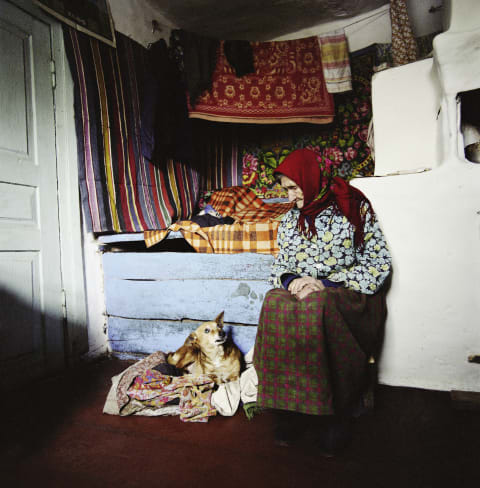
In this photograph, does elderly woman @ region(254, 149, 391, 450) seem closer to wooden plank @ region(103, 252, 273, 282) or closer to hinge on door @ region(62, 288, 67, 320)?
wooden plank @ region(103, 252, 273, 282)

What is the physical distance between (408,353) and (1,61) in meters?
2.95

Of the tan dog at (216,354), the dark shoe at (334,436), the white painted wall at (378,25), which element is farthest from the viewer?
the white painted wall at (378,25)

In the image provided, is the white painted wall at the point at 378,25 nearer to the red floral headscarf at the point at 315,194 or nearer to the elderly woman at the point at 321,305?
the red floral headscarf at the point at 315,194

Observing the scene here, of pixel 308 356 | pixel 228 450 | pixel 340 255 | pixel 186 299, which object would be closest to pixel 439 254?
pixel 340 255

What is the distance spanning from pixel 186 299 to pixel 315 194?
1175mm

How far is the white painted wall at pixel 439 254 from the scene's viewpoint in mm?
1844

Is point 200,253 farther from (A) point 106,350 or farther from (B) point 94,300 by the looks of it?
(A) point 106,350

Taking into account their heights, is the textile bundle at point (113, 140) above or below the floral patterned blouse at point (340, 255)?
above

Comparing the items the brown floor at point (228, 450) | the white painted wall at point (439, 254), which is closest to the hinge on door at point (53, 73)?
the brown floor at point (228, 450)

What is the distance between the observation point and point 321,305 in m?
1.36

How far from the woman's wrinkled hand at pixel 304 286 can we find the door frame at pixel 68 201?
162cm

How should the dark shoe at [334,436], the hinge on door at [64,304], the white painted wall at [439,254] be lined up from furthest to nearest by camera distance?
the hinge on door at [64,304] → the white painted wall at [439,254] → the dark shoe at [334,436]

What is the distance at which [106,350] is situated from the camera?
266cm

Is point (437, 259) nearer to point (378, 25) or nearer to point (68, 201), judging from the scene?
point (68, 201)
